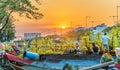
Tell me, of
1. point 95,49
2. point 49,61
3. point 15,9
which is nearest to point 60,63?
point 49,61

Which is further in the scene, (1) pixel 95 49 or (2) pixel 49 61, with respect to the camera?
(1) pixel 95 49

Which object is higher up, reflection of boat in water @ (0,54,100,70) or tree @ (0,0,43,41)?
tree @ (0,0,43,41)

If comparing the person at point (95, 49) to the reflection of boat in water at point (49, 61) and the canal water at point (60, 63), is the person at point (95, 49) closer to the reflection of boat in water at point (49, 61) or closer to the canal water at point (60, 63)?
the reflection of boat in water at point (49, 61)

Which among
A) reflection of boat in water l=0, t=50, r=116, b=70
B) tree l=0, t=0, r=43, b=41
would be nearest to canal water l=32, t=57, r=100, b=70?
reflection of boat in water l=0, t=50, r=116, b=70

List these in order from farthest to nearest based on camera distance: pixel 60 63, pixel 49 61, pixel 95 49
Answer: pixel 95 49 → pixel 49 61 → pixel 60 63

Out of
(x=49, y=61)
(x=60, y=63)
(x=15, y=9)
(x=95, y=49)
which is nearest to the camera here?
(x=60, y=63)

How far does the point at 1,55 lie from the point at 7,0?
11633mm

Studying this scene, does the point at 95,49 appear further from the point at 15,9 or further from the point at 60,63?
the point at 15,9

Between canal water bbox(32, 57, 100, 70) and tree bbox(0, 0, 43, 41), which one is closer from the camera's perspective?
canal water bbox(32, 57, 100, 70)

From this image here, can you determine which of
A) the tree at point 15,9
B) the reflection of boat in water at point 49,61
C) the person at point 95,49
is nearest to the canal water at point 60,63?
the reflection of boat in water at point 49,61

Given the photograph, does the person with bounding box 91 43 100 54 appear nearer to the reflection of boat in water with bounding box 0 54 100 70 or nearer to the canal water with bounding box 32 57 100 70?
the reflection of boat in water with bounding box 0 54 100 70

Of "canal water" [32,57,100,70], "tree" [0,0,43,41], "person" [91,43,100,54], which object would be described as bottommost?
"canal water" [32,57,100,70]

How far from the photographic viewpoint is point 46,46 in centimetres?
2345

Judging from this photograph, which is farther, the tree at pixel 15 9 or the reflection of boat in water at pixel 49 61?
the tree at pixel 15 9
